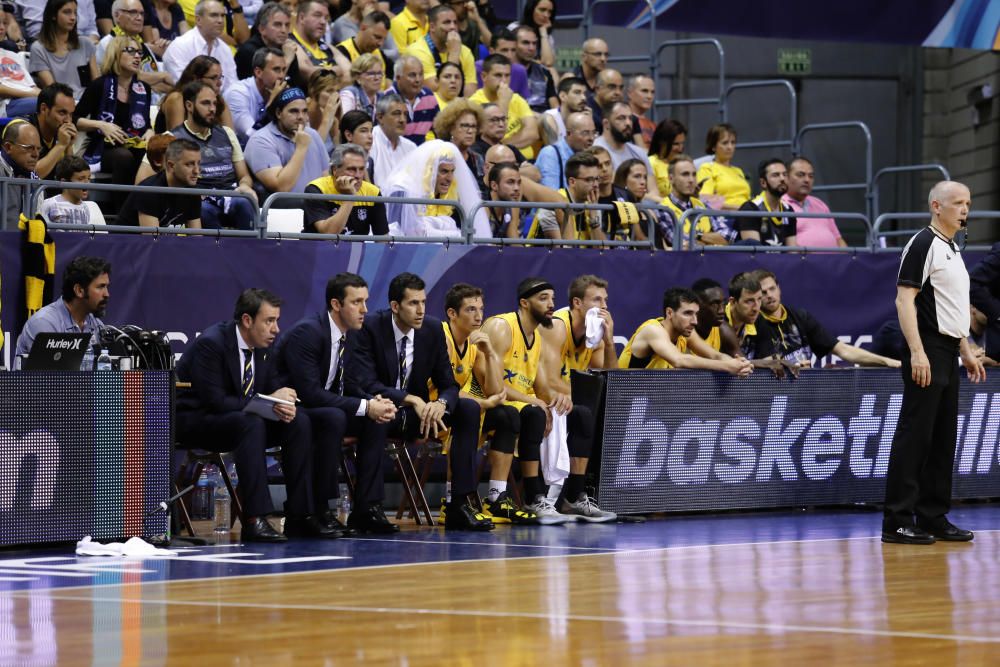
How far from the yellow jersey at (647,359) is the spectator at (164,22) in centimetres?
559

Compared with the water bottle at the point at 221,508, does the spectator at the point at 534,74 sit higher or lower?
higher

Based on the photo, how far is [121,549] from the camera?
34.6ft

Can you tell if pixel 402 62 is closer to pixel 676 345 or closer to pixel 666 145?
pixel 666 145

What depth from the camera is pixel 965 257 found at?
53.1 feet

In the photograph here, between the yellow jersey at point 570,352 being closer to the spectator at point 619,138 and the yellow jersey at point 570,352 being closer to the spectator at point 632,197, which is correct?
the spectator at point 632,197

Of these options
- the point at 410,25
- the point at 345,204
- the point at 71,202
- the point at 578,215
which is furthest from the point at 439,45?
the point at 71,202

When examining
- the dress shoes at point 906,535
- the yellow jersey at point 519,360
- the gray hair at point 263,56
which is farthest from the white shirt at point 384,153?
the dress shoes at point 906,535

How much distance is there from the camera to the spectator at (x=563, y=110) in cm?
1719

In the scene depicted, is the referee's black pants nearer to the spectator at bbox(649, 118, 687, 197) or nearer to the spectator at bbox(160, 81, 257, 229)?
the spectator at bbox(160, 81, 257, 229)

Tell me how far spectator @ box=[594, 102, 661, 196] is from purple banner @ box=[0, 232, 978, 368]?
2075 millimetres

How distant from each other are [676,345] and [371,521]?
11.0 ft

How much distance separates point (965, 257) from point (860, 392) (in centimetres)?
275

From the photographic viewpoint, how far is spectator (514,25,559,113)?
18766mm

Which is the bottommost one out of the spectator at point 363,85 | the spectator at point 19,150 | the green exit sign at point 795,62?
the spectator at point 19,150
